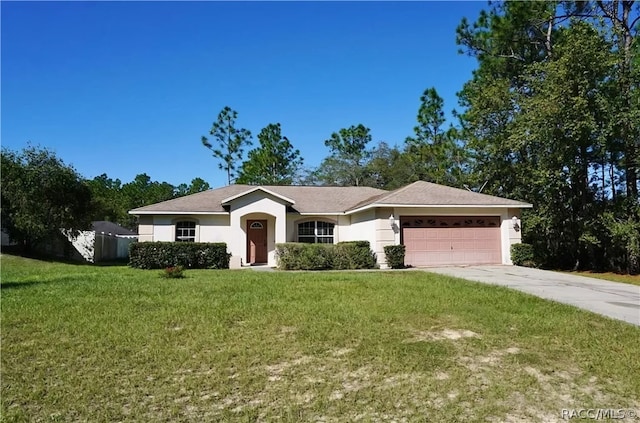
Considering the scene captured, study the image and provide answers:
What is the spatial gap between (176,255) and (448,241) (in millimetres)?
11716

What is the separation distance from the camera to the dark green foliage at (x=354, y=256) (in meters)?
18.4

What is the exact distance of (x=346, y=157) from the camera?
50969 millimetres

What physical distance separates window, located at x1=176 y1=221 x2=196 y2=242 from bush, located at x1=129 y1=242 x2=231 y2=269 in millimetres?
2187

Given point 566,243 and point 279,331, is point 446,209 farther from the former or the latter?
point 279,331

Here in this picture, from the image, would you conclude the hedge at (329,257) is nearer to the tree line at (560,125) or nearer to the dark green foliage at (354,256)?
the dark green foliage at (354,256)

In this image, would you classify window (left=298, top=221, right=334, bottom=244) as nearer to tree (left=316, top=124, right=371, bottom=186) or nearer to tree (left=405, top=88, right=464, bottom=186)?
tree (left=405, top=88, right=464, bottom=186)

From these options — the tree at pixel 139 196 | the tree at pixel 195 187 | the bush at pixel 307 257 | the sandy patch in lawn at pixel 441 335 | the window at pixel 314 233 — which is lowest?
the sandy patch in lawn at pixel 441 335

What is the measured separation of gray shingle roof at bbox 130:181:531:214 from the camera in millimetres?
19422

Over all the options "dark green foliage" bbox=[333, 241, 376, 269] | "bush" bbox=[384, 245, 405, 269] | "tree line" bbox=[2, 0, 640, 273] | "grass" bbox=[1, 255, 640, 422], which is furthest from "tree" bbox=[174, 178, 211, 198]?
"grass" bbox=[1, 255, 640, 422]

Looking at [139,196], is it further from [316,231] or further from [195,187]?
[316,231]

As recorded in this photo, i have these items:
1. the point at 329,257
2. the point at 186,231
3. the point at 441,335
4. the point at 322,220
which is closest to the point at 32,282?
the point at 186,231

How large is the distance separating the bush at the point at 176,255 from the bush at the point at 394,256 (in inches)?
277

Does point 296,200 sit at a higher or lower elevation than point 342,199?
lower

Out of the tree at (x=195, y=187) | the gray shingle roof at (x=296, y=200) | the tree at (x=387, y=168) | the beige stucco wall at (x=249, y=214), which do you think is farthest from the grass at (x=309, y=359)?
the tree at (x=195, y=187)
